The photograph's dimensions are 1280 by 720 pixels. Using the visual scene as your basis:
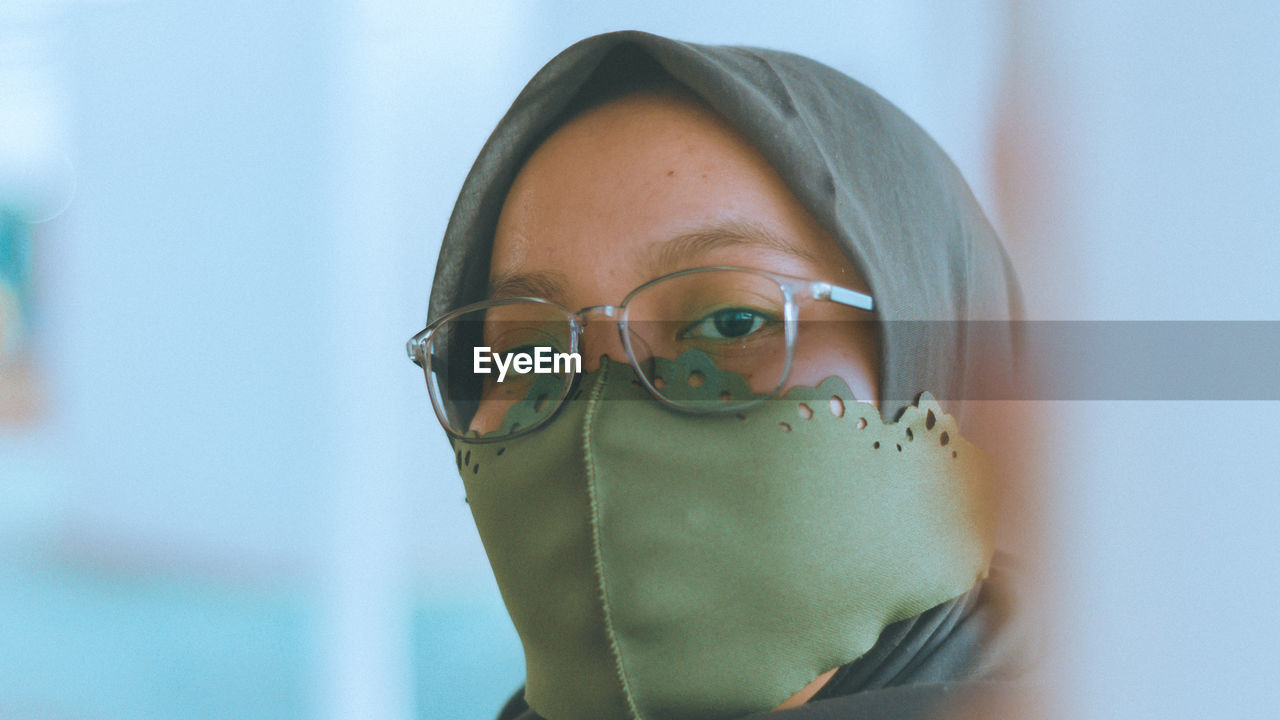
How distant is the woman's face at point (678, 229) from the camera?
0.66 m

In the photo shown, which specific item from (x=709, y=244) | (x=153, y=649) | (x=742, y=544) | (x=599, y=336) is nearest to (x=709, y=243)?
(x=709, y=244)

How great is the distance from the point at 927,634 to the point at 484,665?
83cm

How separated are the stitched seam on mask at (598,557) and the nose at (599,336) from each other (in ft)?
0.11

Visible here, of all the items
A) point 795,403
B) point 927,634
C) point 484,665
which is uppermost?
point 795,403

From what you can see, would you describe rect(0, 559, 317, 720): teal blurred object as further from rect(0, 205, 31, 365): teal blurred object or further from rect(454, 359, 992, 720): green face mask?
rect(454, 359, 992, 720): green face mask

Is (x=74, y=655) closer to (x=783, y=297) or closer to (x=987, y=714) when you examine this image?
(x=783, y=297)

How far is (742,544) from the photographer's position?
2.02ft

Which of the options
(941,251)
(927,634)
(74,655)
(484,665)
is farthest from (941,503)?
(74,655)

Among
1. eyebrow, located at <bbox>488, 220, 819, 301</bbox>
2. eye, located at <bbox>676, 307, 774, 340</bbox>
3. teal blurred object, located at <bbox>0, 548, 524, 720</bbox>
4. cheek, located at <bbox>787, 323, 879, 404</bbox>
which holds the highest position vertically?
eyebrow, located at <bbox>488, 220, 819, 301</bbox>

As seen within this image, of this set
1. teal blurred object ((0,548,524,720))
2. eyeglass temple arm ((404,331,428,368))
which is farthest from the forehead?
teal blurred object ((0,548,524,720))

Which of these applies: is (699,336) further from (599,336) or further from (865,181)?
(865,181)

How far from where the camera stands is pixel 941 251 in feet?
2.36

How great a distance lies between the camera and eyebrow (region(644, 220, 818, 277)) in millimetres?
664

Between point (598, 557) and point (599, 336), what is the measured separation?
16 centimetres
